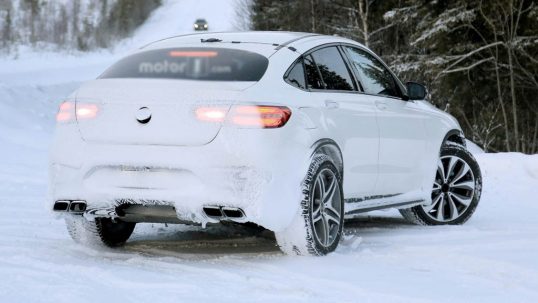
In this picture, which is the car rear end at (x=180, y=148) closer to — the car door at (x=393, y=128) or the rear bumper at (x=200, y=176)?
the rear bumper at (x=200, y=176)

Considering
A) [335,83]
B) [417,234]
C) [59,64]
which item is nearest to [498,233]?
[417,234]

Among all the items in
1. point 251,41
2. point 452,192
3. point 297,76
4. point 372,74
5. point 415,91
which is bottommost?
point 452,192

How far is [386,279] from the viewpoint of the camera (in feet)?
17.1

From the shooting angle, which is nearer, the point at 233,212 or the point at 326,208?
the point at 233,212

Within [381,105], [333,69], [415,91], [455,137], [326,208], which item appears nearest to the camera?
[326,208]

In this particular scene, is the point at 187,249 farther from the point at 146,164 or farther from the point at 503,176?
the point at 503,176

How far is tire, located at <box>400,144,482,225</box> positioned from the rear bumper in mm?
2820

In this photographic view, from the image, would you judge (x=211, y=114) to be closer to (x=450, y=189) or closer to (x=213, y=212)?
(x=213, y=212)

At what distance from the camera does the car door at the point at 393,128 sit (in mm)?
7027

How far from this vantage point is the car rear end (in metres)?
5.40

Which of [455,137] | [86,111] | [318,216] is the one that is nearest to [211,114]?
[86,111]

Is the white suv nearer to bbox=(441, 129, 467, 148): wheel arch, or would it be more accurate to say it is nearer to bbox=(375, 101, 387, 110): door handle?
bbox=(375, 101, 387, 110): door handle

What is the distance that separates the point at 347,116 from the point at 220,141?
1.35m

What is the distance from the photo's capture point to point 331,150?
20.7ft
